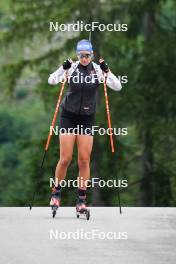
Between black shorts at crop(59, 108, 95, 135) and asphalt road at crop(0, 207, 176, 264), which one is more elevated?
black shorts at crop(59, 108, 95, 135)

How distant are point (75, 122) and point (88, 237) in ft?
5.64

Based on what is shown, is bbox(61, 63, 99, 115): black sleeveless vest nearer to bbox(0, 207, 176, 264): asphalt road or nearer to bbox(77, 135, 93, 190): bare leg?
bbox(77, 135, 93, 190): bare leg

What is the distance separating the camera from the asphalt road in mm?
8305

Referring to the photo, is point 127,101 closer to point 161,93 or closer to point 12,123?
point 161,93

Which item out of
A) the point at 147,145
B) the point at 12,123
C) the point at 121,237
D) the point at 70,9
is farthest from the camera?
the point at 12,123

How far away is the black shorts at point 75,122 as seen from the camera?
10945mm

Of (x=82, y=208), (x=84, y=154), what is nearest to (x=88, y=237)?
(x=84, y=154)

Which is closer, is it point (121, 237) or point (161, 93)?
point (121, 237)

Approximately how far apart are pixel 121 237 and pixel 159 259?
1.51 metres

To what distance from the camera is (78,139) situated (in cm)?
1106

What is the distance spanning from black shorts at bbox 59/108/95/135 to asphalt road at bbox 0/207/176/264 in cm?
97

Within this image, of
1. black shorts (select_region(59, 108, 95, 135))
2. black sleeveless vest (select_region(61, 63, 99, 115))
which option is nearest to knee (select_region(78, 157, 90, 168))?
black shorts (select_region(59, 108, 95, 135))

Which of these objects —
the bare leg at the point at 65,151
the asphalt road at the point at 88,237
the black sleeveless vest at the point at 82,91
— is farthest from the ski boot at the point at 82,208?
the black sleeveless vest at the point at 82,91

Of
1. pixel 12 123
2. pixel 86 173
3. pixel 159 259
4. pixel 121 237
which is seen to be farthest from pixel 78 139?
pixel 12 123
